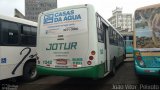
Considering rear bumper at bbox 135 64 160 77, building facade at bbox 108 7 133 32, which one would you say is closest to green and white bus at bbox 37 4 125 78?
rear bumper at bbox 135 64 160 77

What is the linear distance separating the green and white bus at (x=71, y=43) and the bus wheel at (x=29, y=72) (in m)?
1.72

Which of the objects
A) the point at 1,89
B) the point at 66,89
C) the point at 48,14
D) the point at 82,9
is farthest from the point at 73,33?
the point at 1,89

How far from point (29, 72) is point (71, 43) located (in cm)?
343

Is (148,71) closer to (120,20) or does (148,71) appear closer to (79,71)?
(79,71)

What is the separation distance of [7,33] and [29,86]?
234cm

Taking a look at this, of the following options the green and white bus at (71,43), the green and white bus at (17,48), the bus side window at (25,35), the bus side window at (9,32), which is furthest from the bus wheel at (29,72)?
the green and white bus at (71,43)

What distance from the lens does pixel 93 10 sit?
26.5 ft

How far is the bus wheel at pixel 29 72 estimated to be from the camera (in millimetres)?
10290

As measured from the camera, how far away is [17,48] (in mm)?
9641

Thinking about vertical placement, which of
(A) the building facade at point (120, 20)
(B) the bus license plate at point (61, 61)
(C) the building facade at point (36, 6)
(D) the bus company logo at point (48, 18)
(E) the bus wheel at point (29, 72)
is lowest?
(E) the bus wheel at point (29, 72)

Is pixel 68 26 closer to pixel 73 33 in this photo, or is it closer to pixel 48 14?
pixel 73 33

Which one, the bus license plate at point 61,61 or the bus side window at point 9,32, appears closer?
the bus license plate at point 61,61

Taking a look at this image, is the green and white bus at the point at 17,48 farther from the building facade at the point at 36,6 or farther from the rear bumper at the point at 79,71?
the building facade at the point at 36,6

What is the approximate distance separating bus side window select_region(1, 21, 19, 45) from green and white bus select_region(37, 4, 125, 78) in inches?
48.2
